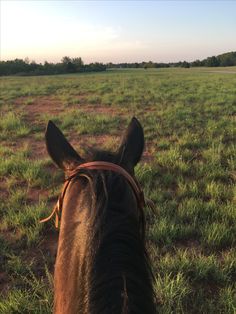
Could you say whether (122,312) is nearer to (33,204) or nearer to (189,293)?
(189,293)

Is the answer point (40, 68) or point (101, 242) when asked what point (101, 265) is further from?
point (40, 68)

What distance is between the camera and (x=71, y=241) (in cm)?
112

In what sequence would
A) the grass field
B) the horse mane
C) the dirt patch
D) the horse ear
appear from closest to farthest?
the horse mane
the horse ear
the grass field
the dirt patch

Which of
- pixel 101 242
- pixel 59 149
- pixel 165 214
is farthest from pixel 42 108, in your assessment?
pixel 101 242

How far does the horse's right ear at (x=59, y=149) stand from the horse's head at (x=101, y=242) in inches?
3.3

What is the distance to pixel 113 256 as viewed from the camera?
1.00 meters

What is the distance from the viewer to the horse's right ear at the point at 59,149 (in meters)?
1.44

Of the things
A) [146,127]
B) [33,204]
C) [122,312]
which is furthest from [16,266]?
[146,127]

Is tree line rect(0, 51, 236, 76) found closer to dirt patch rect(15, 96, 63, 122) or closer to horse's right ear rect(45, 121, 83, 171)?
dirt patch rect(15, 96, 63, 122)

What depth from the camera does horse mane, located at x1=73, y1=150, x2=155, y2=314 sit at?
36.6 inches

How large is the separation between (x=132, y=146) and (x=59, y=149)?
0.28 meters

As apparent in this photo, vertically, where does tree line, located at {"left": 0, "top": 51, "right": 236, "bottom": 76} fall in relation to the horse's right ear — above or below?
below

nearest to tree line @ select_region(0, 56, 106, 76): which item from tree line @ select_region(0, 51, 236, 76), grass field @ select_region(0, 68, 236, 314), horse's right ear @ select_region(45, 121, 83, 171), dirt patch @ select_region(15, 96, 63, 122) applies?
tree line @ select_region(0, 51, 236, 76)

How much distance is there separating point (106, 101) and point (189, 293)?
442 inches
